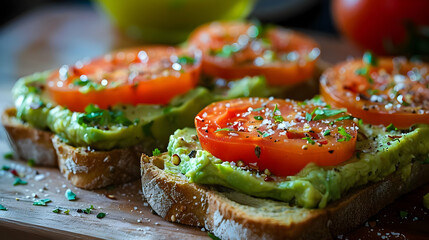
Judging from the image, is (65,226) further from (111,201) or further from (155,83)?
(155,83)

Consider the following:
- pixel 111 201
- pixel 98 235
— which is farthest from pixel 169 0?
pixel 98 235

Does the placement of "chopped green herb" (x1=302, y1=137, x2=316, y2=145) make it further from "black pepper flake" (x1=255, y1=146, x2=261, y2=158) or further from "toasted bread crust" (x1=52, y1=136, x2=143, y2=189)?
"toasted bread crust" (x1=52, y1=136, x2=143, y2=189)

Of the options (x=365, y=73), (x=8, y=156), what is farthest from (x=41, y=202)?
(x=365, y=73)

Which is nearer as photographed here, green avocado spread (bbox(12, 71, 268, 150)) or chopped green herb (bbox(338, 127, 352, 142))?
chopped green herb (bbox(338, 127, 352, 142))

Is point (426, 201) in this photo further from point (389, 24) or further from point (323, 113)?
point (389, 24)

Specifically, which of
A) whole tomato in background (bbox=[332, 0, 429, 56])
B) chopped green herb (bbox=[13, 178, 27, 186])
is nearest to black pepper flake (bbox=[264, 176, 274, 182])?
chopped green herb (bbox=[13, 178, 27, 186])

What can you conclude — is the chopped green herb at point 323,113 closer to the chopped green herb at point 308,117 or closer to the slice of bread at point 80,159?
the chopped green herb at point 308,117
